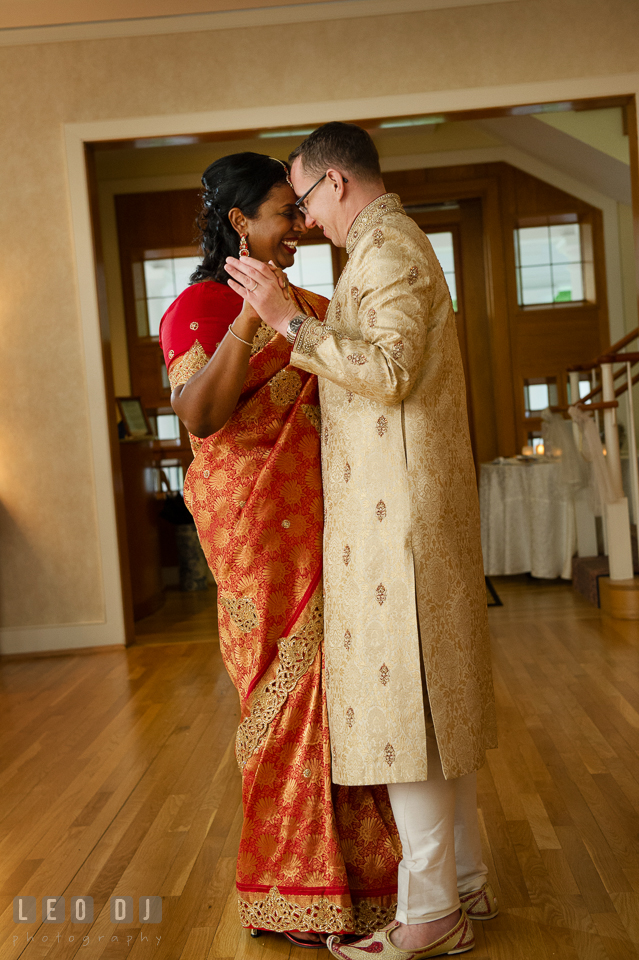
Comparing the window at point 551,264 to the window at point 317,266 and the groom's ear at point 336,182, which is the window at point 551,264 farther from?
the groom's ear at point 336,182

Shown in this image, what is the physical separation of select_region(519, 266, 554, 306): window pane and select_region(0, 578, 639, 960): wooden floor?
15.5ft

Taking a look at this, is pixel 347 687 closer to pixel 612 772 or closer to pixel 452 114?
pixel 612 772

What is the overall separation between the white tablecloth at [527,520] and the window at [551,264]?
8.46 feet

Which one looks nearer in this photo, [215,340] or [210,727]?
[215,340]

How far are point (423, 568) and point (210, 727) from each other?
1947 millimetres

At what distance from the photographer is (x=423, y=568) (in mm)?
1519

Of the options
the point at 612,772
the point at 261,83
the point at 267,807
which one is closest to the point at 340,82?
the point at 261,83

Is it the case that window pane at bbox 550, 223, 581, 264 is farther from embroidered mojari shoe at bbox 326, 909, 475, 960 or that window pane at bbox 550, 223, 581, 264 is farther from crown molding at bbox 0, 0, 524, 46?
embroidered mojari shoe at bbox 326, 909, 475, 960

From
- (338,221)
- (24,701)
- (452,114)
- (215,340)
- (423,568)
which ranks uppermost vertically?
(452,114)

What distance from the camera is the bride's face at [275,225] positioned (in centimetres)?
180

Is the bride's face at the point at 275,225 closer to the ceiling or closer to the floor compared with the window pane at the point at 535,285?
closer to the floor

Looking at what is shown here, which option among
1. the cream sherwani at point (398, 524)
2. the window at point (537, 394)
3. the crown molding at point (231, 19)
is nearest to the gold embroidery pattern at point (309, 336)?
the cream sherwani at point (398, 524)

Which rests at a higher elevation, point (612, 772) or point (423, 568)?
point (423, 568)

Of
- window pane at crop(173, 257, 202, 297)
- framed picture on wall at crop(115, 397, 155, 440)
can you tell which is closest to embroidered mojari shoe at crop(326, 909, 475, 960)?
framed picture on wall at crop(115, 397, 155, 440)
